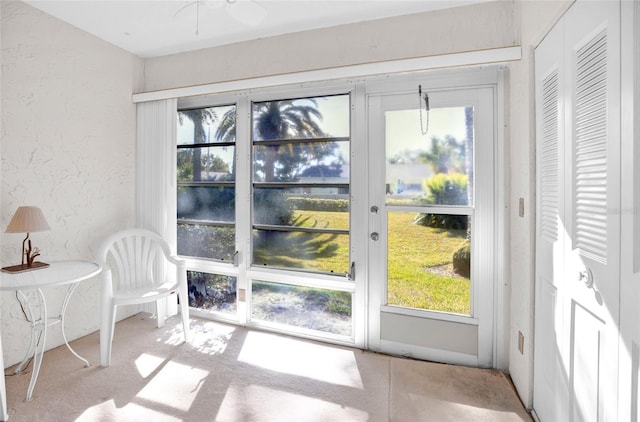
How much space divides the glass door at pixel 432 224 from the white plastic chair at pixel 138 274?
166 centimetres

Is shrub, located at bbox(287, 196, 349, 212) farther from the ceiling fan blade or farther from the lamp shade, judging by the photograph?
the lamp shade

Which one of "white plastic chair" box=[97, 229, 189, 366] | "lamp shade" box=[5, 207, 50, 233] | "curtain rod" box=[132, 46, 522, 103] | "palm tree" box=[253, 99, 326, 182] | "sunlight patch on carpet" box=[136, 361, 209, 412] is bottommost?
"sunlight patch on carpet" box=[136, 361, 209, 412]

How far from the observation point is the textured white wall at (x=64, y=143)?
2221 mm

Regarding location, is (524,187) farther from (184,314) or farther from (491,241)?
(184,314)

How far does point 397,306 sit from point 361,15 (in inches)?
88.5

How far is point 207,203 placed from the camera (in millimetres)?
3100

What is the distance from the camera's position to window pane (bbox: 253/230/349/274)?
2650 mm

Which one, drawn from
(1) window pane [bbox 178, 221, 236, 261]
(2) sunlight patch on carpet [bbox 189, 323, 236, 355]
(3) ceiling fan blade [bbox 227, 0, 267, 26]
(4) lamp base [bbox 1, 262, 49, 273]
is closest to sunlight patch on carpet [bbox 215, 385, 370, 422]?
(2) sunlight patch on carpet [bbox 189, 323, 236, 355]

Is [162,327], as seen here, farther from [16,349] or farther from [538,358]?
[538,358]

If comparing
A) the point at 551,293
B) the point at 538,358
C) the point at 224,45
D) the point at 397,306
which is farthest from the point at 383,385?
the point at 224,45

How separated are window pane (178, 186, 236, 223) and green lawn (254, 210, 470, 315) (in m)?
0.80

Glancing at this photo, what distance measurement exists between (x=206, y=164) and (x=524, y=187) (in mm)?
2683

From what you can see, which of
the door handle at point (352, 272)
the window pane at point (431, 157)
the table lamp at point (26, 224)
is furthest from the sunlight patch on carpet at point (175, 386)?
the window pane at point (431, 157)

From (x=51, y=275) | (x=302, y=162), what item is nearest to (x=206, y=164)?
(x=302, y=162)
